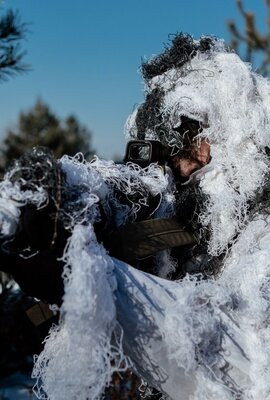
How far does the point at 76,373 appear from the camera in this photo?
0.97 metres

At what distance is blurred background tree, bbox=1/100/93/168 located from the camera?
213 inches

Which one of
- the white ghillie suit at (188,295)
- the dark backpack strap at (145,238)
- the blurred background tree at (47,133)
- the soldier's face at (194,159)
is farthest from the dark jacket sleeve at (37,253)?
the blurred background tree at (47,133)

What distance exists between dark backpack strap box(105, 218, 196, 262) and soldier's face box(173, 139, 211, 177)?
13 cm

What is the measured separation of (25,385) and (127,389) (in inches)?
28.4

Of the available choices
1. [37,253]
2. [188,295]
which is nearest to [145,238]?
[188,295]

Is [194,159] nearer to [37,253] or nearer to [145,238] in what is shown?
[145,238]

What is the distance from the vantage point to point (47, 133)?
18.7ft

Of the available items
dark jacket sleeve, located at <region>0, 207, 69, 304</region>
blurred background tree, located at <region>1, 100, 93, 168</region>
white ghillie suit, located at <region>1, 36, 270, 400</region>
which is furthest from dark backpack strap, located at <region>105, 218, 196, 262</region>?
blurred background tree, located at <region>1, 100, 93, 168</region>

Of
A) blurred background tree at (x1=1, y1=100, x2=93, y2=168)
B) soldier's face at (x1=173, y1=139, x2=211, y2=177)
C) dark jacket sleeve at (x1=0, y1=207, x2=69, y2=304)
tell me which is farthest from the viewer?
blurred background tree at (x1=1, y1=100, x2=93, y2=168)

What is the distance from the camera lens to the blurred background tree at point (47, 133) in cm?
542

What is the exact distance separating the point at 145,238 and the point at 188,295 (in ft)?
0.59

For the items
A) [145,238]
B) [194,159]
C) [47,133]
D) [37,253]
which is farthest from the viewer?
[47,133]

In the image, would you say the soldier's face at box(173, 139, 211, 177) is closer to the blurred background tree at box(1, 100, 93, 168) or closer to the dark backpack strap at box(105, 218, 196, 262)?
the dark backpack strap at box(105, 218, 196, 262)

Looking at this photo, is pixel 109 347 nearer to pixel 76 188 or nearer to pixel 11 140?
pixel 76 188
